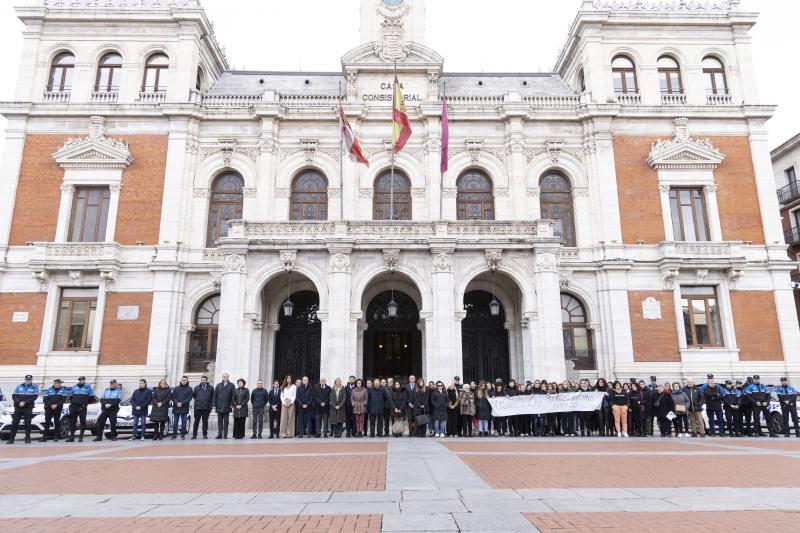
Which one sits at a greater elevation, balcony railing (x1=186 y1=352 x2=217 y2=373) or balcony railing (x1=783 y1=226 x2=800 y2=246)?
balcony railing (x1=783 y1=226 x2=800 y2=246)

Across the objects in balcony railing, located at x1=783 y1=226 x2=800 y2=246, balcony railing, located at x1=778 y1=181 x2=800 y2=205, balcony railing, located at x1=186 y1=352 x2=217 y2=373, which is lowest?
balcony railing, located at x1=186 y1=352 x2=217 y2=373

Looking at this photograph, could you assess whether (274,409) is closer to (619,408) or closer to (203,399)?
(203,399)

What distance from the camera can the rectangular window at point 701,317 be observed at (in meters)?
24.5

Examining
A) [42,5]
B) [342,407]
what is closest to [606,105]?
[342,407]

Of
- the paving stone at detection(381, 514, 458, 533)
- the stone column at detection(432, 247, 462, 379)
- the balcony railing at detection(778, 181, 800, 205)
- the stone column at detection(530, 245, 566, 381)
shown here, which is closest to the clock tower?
the stone column at detection(432, 247, 462, 379)

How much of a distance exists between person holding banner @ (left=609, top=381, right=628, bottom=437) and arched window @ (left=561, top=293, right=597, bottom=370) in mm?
8725

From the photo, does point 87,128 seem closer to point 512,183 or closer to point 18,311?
point 18,311

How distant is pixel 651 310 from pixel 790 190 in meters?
20.0

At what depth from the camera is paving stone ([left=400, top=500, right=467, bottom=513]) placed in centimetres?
602

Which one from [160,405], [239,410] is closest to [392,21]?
[239,410]

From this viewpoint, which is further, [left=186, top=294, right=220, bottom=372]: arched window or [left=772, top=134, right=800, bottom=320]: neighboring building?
[left=772, top=134, right=800, bottom=320]: neighboring building

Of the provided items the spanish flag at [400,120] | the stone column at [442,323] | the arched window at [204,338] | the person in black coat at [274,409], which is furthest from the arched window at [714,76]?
the arched window at [204,338]

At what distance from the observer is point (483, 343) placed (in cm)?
2527

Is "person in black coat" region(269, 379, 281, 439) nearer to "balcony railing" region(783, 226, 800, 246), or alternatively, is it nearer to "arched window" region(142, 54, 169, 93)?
"arched window" region(142, 54, 169, 93)
